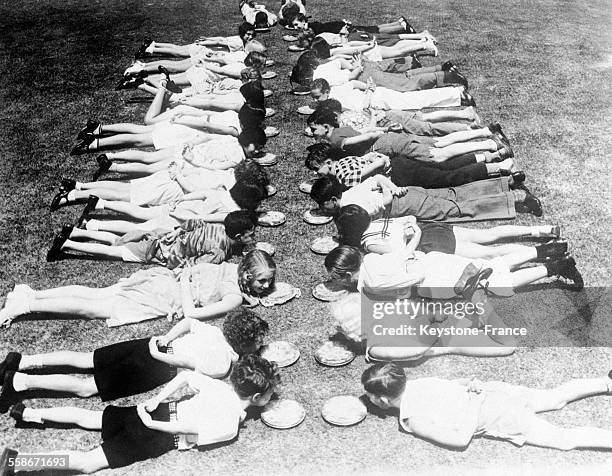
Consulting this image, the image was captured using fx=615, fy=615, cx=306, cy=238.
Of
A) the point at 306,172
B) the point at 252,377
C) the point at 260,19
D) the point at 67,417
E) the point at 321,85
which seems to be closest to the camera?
the point at 252,377

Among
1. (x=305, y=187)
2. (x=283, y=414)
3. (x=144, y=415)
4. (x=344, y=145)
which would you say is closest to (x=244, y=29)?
(x=344, y=145)

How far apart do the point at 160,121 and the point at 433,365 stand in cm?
547

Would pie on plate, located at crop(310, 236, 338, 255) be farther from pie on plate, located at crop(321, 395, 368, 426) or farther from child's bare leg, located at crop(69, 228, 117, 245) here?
child's bare leg, located at crop(69, 228, 117, 245)

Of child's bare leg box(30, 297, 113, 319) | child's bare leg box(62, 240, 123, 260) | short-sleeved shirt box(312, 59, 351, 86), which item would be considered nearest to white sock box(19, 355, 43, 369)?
child's bare leg box(30, 297, 113, 319)

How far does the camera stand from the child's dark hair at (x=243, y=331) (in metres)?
5.34

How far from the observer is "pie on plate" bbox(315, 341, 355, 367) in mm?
5508

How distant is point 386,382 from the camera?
481cm

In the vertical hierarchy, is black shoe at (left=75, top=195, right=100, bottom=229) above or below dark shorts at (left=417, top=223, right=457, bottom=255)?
below

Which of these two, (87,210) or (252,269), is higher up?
(252,269)

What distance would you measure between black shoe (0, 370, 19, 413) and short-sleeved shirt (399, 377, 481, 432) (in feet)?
10.7

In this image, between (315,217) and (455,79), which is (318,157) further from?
(455,79)

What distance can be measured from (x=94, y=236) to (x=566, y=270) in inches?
199

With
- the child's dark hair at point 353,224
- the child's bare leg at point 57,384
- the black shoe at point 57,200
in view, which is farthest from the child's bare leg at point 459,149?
the child's bare leg at point 57,384

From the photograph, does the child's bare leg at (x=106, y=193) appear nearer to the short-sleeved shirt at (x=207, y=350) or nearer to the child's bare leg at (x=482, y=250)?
the short-sleeved shirt at (x=207, y=350)
